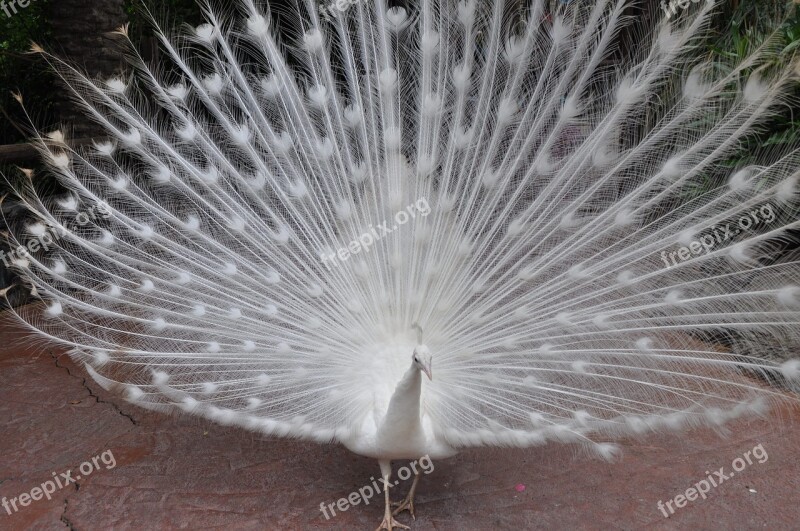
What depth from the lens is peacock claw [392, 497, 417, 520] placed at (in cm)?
328

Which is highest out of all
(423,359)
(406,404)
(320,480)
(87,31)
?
(87,31)

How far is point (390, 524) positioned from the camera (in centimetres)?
314

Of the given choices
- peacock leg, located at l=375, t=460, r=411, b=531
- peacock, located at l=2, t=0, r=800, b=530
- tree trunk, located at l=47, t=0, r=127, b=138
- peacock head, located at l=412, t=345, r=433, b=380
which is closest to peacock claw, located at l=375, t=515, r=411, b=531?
peacock leg, located at l=375, t=460, r=411, b=531

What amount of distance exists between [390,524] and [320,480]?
55 cm

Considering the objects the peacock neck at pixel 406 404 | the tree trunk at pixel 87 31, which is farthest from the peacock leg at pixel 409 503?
the tree trunk at pixel 87 31

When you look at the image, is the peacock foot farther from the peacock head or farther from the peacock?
the peacock head

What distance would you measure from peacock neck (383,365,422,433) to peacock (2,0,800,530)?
0.01 meters

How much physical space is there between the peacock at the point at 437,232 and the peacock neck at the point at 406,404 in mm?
12

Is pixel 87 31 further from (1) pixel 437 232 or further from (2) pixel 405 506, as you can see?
(2) pixel 405 506

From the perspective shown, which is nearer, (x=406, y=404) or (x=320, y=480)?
(x=406, y=404)

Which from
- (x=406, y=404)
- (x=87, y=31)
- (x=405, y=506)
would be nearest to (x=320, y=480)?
(x=405, y=506)

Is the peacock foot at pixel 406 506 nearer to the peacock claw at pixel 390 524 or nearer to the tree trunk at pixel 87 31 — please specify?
the peacock claw at pixel 390 524

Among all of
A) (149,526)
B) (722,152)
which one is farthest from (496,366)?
(149,526)

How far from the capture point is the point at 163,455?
3.70 meters
